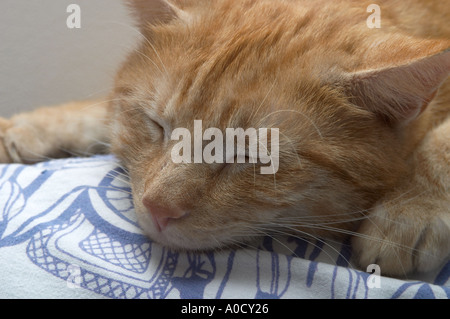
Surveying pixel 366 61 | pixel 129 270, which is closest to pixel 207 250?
pixel 129 270

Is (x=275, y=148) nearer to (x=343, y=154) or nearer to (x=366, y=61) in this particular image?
(x=343, y=154)

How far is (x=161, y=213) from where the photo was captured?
981 mm

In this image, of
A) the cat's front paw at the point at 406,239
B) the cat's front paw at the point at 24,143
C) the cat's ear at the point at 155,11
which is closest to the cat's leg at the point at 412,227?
the cat's front paw at the point at 406,239

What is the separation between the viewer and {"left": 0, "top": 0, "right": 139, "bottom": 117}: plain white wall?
5.78 feet

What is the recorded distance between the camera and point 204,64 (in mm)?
1064

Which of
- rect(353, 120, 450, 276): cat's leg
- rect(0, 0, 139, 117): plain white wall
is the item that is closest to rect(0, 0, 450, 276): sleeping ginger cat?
rect(353, 120, 450, 276): cat's leg

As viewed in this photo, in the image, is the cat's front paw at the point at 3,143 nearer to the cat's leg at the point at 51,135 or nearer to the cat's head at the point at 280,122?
the cat's leg at the point at 51,135

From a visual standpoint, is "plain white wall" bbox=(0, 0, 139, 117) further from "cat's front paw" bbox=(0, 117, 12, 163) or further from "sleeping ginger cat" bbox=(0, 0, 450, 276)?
"sleeping ginger cat" bbox=(0, 0, 450, 276)

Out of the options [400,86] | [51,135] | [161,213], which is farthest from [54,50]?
[400,86]

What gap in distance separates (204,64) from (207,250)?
1.37 ft

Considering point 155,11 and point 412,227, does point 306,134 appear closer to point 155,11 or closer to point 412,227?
point 412,227

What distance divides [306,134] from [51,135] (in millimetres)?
966

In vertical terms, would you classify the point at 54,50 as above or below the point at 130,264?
above
